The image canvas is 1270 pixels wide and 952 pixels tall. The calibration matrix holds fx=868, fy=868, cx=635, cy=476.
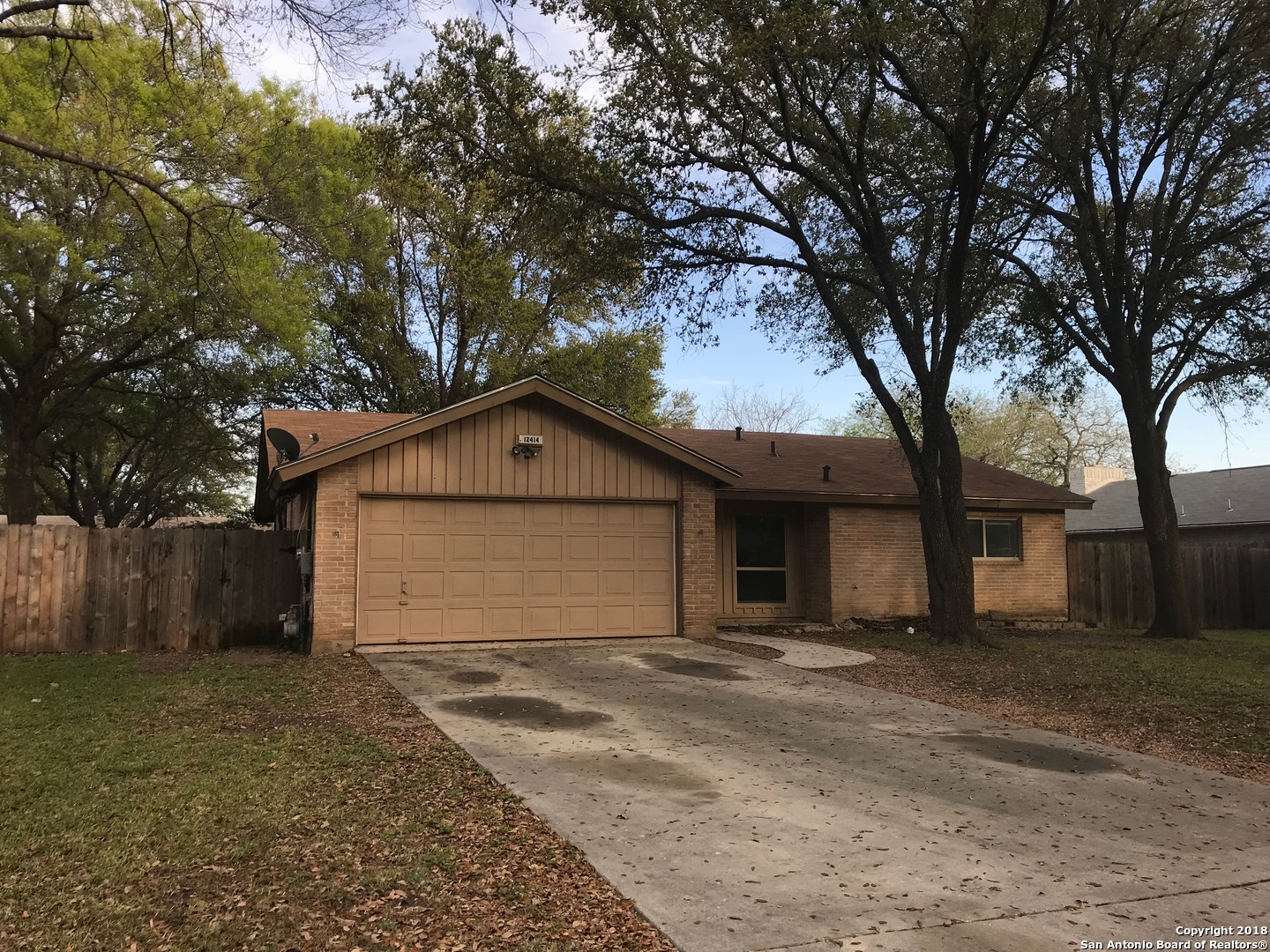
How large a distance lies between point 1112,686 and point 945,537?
3973 millimetres

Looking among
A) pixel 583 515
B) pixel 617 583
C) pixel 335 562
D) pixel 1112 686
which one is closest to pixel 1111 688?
pixel 1112 686

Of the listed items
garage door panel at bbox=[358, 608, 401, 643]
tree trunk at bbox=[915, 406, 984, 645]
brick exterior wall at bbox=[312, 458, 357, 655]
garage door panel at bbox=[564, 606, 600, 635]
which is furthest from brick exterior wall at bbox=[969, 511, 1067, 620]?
brick exterior wall at bbox=[312, 458, 357, 655]

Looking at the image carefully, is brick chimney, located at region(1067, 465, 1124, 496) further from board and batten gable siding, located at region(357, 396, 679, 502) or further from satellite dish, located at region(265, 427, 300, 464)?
satellite dish, located at region(265, 427, 300, 464)

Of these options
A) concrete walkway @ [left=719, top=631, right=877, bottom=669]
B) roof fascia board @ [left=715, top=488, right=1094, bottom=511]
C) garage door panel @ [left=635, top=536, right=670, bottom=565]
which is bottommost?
concrete walkway @ [left=719, top=631, right=877, bottom=669]

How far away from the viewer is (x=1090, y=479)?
35875mm

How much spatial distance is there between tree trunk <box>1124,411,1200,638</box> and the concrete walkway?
786 cm

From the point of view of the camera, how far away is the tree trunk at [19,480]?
22750 millimetres

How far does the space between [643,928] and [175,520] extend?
61754mm

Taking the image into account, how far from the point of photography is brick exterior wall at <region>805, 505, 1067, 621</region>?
17.5 metres

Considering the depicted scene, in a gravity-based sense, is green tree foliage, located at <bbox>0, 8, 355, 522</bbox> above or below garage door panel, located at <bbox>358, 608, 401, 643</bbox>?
above

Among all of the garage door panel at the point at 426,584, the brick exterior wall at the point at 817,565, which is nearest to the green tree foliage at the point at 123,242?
the garage door panel at the point at 426,584

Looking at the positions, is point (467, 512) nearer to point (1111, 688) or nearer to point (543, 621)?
point (543, 621)

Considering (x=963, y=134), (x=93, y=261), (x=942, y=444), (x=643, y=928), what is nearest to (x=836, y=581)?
(x=942, y=444)

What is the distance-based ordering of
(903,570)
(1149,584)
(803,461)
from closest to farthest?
(903,570) → (803,461) → (1149,584)
